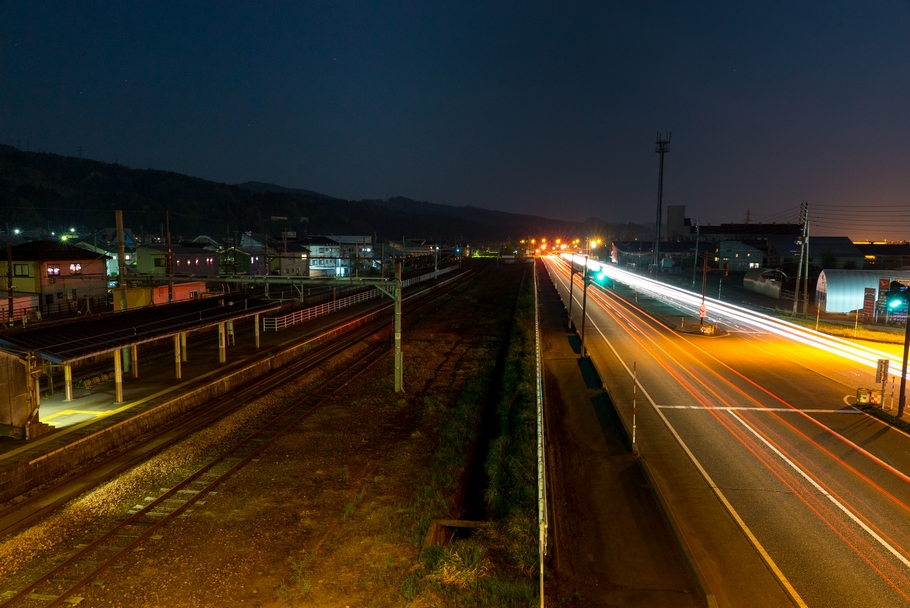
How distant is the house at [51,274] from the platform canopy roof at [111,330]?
573 inches

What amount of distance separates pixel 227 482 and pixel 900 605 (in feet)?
34.6

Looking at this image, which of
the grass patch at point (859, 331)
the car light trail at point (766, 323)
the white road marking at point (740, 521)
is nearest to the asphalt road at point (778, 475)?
the white road marking at point (740, 521)

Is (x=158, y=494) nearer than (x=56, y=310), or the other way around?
(x=158, y=494)

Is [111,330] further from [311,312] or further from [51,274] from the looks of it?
[51,274]

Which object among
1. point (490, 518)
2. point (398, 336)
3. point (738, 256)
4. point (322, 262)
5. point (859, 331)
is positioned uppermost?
point (738, 256)

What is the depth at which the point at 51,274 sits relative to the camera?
103 feet

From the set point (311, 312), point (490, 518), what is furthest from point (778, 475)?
point (311, 312)

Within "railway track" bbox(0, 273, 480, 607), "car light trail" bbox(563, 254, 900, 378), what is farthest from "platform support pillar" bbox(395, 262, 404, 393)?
"car light trail" bbox(563, 254, 900, 378)

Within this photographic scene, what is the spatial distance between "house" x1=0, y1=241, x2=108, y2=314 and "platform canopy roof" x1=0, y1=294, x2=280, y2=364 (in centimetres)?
1455

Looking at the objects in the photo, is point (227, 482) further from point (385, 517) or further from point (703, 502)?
point (703, 502)

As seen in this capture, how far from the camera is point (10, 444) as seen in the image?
1095cm

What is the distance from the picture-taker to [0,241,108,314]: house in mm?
30344

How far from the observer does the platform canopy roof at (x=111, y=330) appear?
1202 cm

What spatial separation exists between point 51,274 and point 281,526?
30.9m
